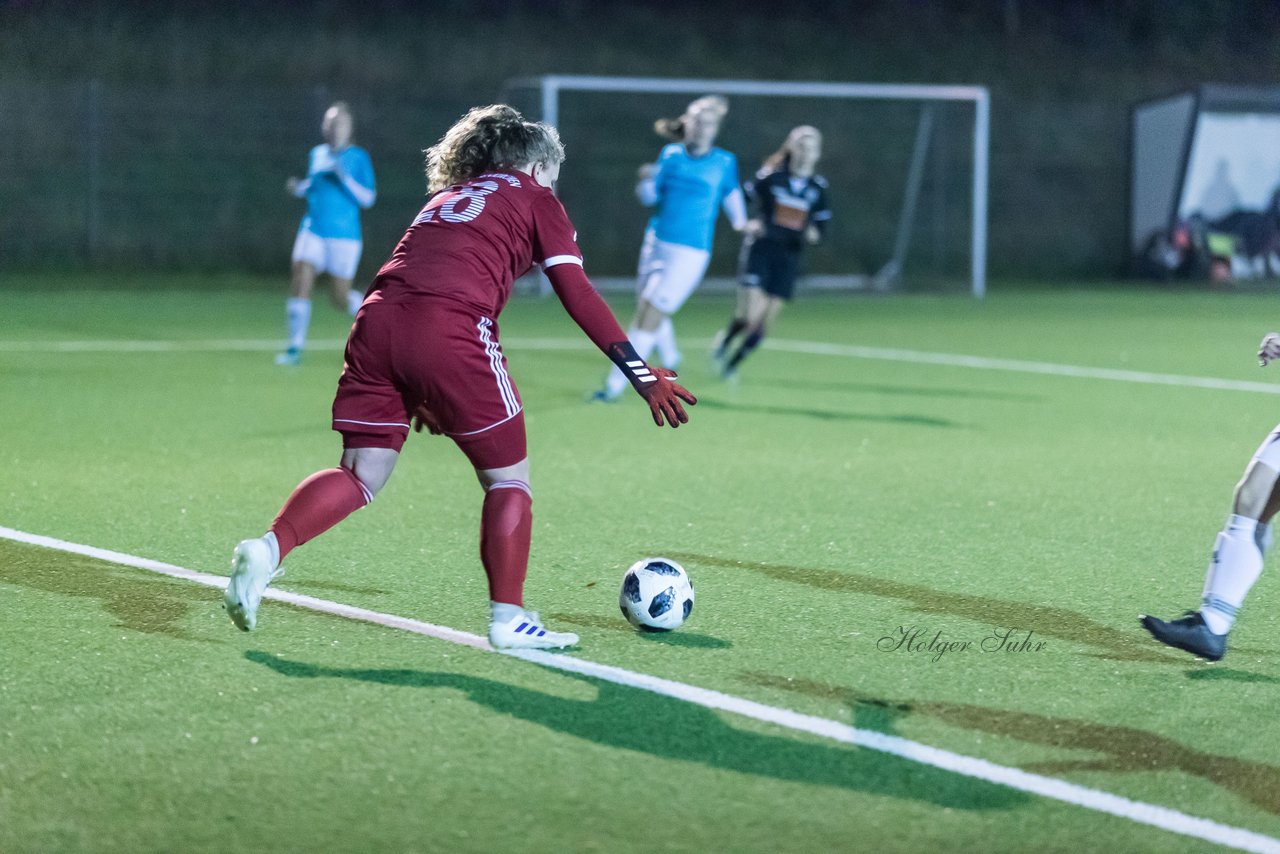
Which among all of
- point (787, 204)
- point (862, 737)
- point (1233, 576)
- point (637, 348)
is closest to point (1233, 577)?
point (1233, 576)

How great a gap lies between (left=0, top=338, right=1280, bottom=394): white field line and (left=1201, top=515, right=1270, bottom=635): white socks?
337 inches

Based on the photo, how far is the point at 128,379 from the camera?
13.0m

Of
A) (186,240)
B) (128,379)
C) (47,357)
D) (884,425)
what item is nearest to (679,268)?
(884,425)

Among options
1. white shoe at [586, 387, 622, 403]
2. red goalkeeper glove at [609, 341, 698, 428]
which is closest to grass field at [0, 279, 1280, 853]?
white shoe at [586, 387, 622, 403]

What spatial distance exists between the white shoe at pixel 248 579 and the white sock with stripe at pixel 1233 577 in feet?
9.34

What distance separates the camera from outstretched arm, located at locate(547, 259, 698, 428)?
16.0 feet

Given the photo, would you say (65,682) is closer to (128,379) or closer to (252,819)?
(252,819)

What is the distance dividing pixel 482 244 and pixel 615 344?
0.52 meters

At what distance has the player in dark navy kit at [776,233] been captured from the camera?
13680 millimetres

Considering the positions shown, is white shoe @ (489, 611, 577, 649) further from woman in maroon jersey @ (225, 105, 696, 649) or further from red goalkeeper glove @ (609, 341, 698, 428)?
red goalkeeper glove @ (609, 341, 698, 428)

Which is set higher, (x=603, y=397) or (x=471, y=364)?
(x=471, y=364)

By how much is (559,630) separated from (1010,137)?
28.5m

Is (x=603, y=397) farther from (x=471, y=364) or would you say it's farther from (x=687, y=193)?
(x=471, y=364)

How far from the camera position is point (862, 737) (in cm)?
425
